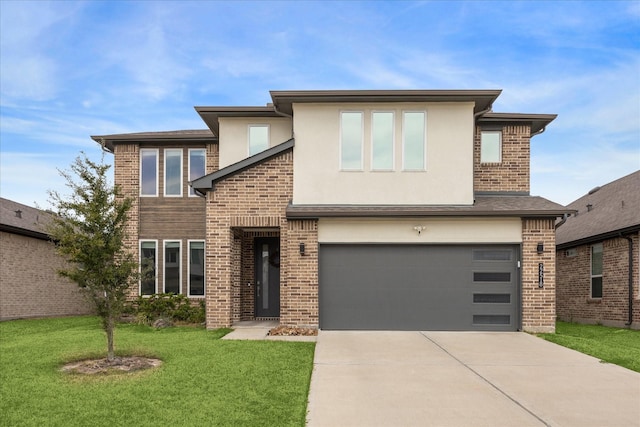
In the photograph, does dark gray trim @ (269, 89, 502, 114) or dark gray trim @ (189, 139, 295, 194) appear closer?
dark gray trim @ (269, 89, 502, 114)

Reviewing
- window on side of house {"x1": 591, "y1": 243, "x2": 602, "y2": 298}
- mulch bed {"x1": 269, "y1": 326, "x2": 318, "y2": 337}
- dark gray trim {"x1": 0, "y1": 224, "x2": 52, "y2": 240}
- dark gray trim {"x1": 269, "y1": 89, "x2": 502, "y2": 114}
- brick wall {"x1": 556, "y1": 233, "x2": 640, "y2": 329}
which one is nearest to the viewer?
mulch bed {"x1": 269, "y1": 326, "x2": 318, "y2": 337}

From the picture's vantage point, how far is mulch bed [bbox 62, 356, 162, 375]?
26.1 ft

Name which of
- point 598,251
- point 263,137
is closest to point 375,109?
point 263,137

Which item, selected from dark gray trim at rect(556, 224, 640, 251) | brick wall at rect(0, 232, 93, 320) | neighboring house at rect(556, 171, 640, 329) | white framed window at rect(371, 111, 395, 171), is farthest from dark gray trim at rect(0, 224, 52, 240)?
dark gray trim at rect(556, 224, 640, 251)

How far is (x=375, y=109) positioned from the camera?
12.8m

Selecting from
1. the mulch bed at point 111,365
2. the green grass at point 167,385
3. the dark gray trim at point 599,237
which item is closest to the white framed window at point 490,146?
the dark gray trim at point 599,237

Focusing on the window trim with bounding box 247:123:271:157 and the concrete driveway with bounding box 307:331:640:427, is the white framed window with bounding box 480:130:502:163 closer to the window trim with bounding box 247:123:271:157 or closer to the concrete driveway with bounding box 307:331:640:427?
the concrete driveway with bounding box 307:331:640:427

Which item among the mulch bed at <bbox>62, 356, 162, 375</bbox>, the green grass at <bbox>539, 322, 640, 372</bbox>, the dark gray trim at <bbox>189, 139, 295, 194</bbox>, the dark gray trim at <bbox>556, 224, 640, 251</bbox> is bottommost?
the green grass at <bbox>539, 322, 640, 372</bbox>

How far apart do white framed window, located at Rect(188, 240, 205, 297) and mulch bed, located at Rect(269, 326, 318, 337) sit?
4.49m

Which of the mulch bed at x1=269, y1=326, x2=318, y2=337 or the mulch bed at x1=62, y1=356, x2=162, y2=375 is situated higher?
the mulch bed at x1=62, y1=356, x2=162, y2=375

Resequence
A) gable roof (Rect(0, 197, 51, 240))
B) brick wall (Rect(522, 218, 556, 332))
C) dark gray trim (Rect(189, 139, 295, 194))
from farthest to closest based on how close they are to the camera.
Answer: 1. gable roof (Rect(0, 197, 51, 240))
2. dark gray trim (Rect(189, 139, 295, 194))
3. brick wall (Rect(522, 218, 556, 332))

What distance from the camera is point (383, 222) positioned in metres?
12.6

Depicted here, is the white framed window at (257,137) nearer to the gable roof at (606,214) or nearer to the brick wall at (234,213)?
the brick wall at (234,213)

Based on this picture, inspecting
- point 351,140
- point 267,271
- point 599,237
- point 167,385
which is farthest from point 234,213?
point 599,237
